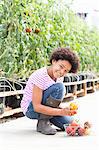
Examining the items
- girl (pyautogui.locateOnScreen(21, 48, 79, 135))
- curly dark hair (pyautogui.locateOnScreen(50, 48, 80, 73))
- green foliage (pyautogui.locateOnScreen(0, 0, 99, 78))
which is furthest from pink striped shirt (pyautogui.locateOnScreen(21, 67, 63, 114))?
green foliage (pyautogui.locateOnScreen(0, 0, 99, 78))

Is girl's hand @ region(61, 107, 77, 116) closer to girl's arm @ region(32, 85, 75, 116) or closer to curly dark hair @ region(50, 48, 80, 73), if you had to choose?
girl's arm @ region(32, 85, 75, 116)

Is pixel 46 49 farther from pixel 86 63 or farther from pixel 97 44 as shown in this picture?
pixel 97 44

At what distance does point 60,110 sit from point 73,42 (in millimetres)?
2811

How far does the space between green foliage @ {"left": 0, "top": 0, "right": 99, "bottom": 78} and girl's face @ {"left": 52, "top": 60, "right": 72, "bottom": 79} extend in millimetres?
817

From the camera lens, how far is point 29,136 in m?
2.75

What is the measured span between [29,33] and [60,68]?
3.91 feet

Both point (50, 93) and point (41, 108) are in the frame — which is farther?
point (50, 93)

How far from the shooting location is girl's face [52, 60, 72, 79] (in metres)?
2.70

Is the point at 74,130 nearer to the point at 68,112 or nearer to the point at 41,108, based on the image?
the point at 68,112

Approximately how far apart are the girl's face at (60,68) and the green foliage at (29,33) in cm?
82

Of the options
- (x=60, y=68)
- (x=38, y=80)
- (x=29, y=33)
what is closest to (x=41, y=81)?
(x=38, y=80)

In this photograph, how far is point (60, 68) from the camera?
106 inches

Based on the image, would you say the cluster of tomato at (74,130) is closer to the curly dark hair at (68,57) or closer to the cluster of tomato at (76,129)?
the cluster of tomato at (76,129)

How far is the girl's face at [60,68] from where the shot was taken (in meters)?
2.70
